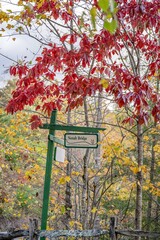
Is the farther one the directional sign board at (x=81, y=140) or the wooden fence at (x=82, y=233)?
the directional sign board at (x=81, y=140)

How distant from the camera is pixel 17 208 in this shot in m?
12.2

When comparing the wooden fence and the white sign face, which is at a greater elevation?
the white sign face

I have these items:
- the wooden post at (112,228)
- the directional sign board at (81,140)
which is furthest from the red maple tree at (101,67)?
the wooden post at (112,228)

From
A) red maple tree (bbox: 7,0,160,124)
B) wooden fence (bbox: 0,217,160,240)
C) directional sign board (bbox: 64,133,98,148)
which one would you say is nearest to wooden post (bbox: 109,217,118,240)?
wooden fence (bbox: 0,217,160,240)

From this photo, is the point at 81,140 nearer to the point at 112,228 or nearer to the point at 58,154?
the point at 58,154

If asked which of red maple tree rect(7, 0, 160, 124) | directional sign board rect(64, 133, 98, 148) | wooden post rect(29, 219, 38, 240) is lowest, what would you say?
wooden post rect(29, 219, 38, 240)

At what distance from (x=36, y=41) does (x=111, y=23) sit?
4.43 m

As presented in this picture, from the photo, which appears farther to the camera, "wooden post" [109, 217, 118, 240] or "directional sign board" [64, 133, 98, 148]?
"directional sign board" [64, 133, 98, 148]

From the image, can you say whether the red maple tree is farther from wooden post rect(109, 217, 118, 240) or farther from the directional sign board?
wooden post rect(109, 217, 118, 240)

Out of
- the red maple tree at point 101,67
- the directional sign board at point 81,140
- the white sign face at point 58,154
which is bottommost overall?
the white sign face at point 58,154

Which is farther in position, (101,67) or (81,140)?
(101,67)

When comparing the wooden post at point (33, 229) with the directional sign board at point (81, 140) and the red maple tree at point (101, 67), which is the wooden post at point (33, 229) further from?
the red maple tree at point (101, 67)

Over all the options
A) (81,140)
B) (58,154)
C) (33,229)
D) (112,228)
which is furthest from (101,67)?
(33,229)

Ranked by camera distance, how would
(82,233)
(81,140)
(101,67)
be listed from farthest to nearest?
(101,67)
(81,140)
(82,233)
